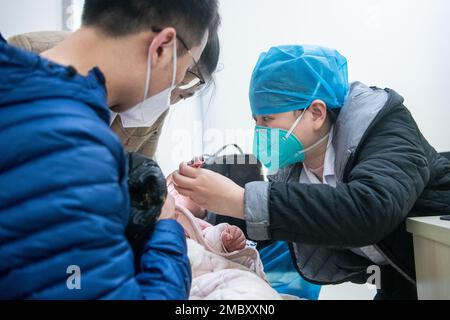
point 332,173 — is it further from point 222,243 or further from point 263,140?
point 222,243

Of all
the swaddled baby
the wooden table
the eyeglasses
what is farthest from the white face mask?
the wooden table

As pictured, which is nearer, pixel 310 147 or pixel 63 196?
pixel 63 196

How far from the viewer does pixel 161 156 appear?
222 centimetres

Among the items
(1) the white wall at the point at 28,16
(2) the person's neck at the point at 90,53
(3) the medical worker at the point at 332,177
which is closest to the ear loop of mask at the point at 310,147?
(3) the medical worker at the point at 332,177

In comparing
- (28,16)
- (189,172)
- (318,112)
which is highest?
(28,16)

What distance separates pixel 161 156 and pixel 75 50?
1610 millimetres

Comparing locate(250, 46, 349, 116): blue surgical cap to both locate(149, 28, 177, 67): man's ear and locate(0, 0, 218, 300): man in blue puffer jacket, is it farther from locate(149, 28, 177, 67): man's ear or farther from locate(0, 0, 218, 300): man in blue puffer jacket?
locate(0, 0, 218, 300): man in blue puffer jacket

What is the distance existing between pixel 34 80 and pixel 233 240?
815 mm

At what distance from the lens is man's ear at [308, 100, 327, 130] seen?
1149 mm

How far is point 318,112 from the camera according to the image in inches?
45.8

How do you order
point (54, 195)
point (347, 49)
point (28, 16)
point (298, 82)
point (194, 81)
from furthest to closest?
point (347, 49) < point (28, 16) < point (298, 82) < point (194, 81) < point (54, 195)

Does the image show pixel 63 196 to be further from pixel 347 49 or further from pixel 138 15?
pixel 347 49

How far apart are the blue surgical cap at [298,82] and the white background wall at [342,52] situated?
0.92m

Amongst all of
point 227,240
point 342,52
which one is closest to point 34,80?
point 227,240
